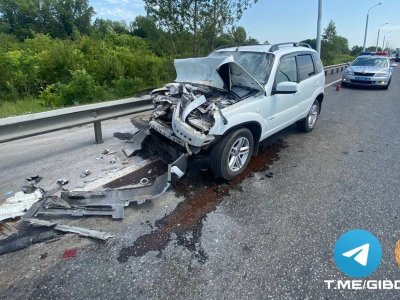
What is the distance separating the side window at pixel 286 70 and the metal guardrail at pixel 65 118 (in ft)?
8.82

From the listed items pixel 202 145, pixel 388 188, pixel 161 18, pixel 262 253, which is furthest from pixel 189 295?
pixel 161 18

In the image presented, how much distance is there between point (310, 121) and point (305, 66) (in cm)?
→ 135

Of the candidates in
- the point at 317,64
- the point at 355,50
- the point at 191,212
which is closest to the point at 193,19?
the point at 317,64

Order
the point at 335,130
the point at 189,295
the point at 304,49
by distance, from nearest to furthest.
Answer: the point at 189,295 → the point at 304,49 → the point at 335,130

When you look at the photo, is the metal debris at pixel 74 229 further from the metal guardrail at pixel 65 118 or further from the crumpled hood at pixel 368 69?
the crumpled hood at pixel 368 69

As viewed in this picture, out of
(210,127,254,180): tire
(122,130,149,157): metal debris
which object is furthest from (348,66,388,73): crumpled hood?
(122,130,149,157): metal debris

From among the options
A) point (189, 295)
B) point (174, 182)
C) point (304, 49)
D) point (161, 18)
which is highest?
point (161, 18)

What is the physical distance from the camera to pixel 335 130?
641 cm

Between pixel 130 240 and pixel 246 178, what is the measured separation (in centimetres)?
197

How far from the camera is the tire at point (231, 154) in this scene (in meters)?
3.61

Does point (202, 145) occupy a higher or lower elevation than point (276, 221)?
higher

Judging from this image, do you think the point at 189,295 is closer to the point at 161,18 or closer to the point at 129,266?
the point at 129,266

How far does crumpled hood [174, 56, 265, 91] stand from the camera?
402 cm

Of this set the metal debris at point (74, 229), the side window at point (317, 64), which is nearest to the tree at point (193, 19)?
the side window at point (317, 64)
